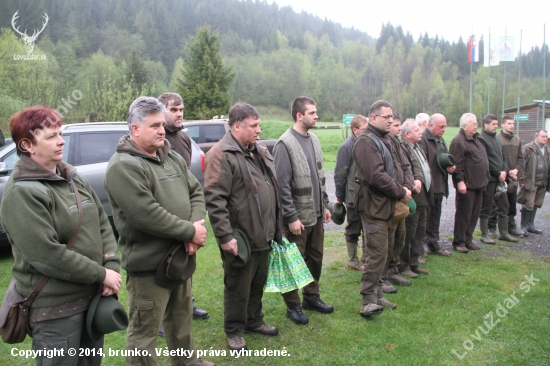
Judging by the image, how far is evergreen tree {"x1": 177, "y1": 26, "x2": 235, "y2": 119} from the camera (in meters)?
42.8

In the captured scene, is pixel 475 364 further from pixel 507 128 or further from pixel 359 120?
pixel 507 128

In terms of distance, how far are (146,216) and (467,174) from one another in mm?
5885

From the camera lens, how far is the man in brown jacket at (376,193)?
441cm

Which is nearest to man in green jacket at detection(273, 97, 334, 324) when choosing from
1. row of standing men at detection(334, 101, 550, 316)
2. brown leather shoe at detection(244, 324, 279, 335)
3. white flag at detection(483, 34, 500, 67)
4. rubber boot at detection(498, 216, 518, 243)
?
brown leather shoe at detection(244, 324, 279, 335)

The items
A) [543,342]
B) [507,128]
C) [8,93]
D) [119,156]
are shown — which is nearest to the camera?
[119,156]

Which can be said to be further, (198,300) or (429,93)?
(429,93)

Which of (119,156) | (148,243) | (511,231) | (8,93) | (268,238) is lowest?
(511,231)

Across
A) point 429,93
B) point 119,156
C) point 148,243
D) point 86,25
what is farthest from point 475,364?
point 86,25

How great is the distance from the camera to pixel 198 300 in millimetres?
4992

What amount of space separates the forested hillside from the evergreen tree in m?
7.03

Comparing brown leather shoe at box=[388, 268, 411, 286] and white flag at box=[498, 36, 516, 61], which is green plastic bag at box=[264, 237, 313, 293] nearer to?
brown leather shoe at box=[388, 268, 411, 286]

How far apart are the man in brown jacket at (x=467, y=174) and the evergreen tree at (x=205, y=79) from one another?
120 feet

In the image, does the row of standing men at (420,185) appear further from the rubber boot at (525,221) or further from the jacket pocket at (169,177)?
the jacket pocket at (169,177)

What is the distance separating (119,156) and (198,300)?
2640mm
